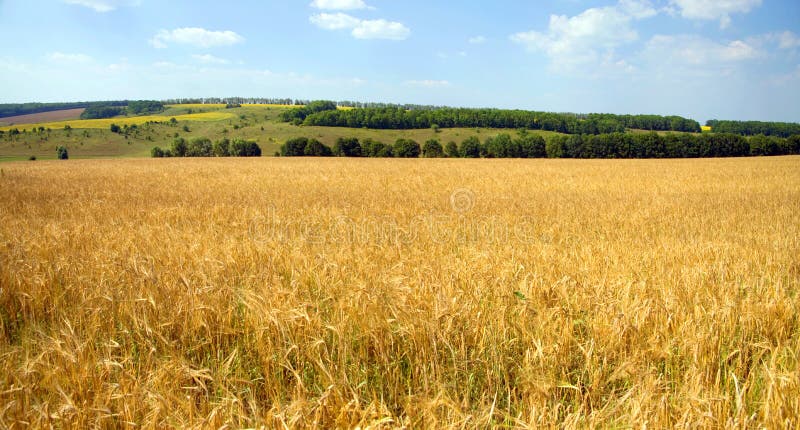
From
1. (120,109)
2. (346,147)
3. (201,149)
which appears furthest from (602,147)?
(120,109)

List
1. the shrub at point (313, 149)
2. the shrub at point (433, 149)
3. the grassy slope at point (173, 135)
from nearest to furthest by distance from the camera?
the shrub at point (313, 149) → the shrub at point (433, 149) → the grassy slope at point (173, 135)

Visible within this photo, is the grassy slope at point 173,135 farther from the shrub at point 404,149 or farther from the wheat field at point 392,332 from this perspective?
the wheat field at point 392,332

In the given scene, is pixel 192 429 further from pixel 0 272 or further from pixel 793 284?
pixel 793 284

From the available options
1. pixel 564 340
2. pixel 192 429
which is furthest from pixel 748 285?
pixel 192 429

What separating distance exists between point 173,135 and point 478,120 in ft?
263

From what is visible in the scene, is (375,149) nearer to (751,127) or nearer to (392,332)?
(392,332)

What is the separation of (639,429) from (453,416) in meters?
0.93

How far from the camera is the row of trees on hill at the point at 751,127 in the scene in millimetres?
105562

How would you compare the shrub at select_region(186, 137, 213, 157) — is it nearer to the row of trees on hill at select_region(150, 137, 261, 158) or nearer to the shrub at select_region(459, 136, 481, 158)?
the row of trees on hill at select_region(150, 137, 261, 158)

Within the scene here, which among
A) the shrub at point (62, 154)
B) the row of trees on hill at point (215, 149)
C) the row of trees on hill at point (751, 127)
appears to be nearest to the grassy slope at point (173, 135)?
the shrub at point (62, 154)

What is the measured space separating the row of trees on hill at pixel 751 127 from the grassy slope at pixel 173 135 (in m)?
53.1

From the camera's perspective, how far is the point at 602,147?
230 feet

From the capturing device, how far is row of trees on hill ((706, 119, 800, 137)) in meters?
106

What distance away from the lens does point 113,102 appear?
547ft
